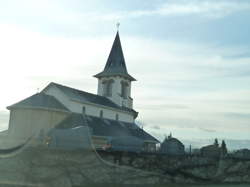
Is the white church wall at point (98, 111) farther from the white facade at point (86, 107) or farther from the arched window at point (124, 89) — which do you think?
the arched window at point (124, 89)

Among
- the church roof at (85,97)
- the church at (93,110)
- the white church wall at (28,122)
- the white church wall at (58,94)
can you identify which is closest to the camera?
the white church wall at (28,122)

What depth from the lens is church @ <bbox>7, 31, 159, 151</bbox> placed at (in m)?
37.0

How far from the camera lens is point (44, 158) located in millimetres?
22438

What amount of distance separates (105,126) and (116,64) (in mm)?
15606

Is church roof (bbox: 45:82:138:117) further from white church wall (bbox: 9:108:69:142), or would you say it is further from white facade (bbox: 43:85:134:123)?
white church wall (bbox: 9:108:69:142)

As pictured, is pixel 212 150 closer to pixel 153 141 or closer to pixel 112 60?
→ pixel 153 141

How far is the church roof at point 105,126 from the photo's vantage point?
3884 cm

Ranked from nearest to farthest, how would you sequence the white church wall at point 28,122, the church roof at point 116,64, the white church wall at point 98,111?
the white church wall at point 28,122 → the white church wall at point 98,111 → the church roof at point 116,64

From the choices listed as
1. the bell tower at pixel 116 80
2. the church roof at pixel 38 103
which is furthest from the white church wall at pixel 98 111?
the church roof at pixel 38 103

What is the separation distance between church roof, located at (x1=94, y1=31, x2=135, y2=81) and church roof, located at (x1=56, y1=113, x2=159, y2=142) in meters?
8.45

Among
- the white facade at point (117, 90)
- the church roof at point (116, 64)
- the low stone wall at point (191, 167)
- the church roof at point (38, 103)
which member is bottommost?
the low stone wall at point (191, 167)

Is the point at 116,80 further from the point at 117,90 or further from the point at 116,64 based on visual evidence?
the point at 116,64

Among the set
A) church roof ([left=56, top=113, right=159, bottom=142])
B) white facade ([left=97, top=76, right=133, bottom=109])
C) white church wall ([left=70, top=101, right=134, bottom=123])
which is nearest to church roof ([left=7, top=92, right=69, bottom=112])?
church roof ([left=56, top=113, right=159, bottom=142])

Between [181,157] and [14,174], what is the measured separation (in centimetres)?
1360
